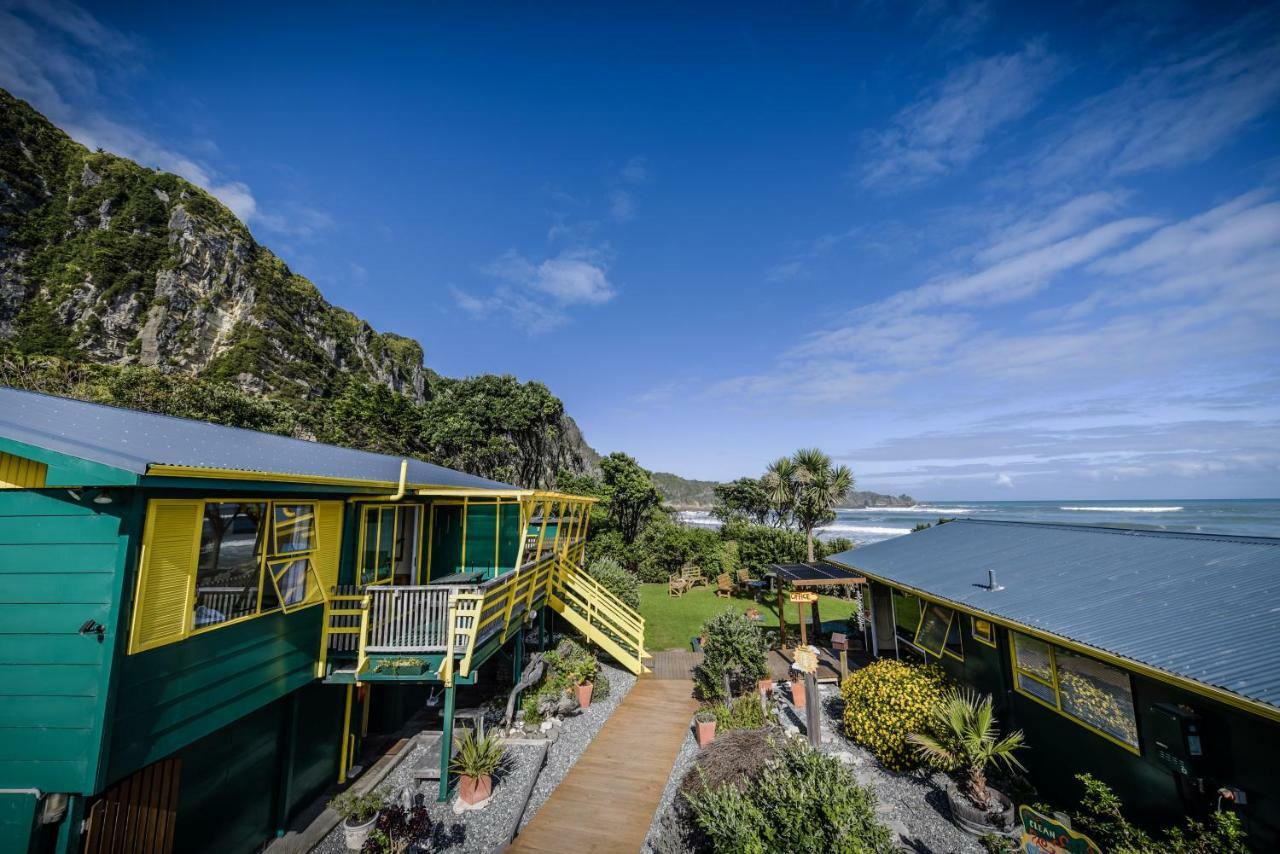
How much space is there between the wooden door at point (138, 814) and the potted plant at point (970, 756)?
422 inches

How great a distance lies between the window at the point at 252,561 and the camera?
594 cm

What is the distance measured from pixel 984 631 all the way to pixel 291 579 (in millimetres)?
12516

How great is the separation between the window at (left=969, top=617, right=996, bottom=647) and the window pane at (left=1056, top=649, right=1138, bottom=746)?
4.53ft

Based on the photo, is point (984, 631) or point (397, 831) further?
point (984, 631)

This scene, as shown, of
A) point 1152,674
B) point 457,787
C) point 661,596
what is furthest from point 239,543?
point 661,596

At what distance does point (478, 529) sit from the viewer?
14.9 m

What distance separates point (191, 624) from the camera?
Result: 5527 millimetres

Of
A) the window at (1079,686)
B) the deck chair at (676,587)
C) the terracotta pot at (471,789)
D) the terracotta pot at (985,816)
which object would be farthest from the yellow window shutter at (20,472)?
the deck chair at (676,587)

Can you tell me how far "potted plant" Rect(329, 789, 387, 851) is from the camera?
7004mm

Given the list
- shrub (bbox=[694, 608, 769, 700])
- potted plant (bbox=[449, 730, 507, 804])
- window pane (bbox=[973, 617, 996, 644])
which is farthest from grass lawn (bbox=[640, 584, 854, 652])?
potted plant (bbox=[449, 730, 507, 804])

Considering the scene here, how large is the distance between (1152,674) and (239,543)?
11.3 m

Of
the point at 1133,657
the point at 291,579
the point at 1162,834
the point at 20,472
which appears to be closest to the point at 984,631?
the point at 1162,834

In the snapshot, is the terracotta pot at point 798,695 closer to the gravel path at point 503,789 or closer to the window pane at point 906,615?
Result: the window pane at point 906,615

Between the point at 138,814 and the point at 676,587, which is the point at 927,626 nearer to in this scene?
the point at 138,814
